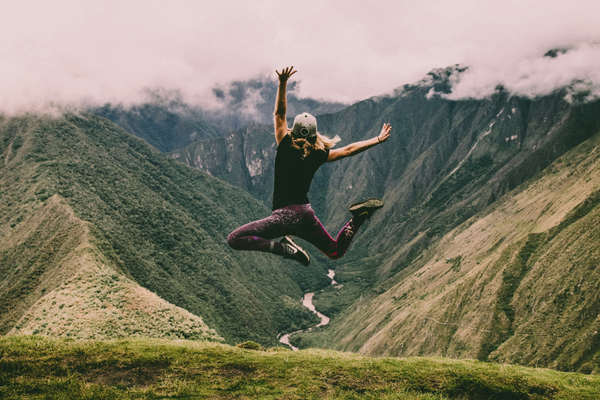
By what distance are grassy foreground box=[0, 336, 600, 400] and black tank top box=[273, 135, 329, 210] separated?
6330 mm

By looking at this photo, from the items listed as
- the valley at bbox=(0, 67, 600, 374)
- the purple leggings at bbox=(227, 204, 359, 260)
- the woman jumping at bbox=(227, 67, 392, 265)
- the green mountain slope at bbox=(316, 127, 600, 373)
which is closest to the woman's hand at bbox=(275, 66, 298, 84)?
the woman jumping at bbox=(227, 67, 392, 265)

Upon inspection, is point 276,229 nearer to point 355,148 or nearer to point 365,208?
point 365,208

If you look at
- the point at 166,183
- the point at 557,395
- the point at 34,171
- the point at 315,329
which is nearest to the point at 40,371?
the point at 557,395

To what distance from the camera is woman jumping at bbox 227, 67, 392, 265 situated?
7270mm

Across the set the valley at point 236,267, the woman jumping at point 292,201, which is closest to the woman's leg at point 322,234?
the woman jumping at point 292,201

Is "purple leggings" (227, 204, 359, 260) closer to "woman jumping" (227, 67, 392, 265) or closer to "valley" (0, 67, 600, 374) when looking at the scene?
"woman jumping" (227, 67, 392, 265)

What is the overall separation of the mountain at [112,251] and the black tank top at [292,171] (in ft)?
Answer: 131

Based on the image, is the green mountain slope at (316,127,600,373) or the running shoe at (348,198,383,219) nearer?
the running shoe at (348,198,383,219)

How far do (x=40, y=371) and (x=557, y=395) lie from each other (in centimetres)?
1671

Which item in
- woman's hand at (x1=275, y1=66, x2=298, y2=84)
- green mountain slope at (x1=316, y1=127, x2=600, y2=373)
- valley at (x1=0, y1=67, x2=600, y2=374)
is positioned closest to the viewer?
woman's hand at (x1=275, y1=66, x2=298, y2=84)

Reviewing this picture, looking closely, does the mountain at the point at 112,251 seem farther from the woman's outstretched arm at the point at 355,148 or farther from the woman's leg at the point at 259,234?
the woman's outstretched arm at the point at 355,148

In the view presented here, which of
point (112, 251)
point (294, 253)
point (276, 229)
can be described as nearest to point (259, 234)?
point (276, 229)

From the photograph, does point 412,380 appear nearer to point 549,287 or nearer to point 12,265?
point 549,287

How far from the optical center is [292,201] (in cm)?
756
